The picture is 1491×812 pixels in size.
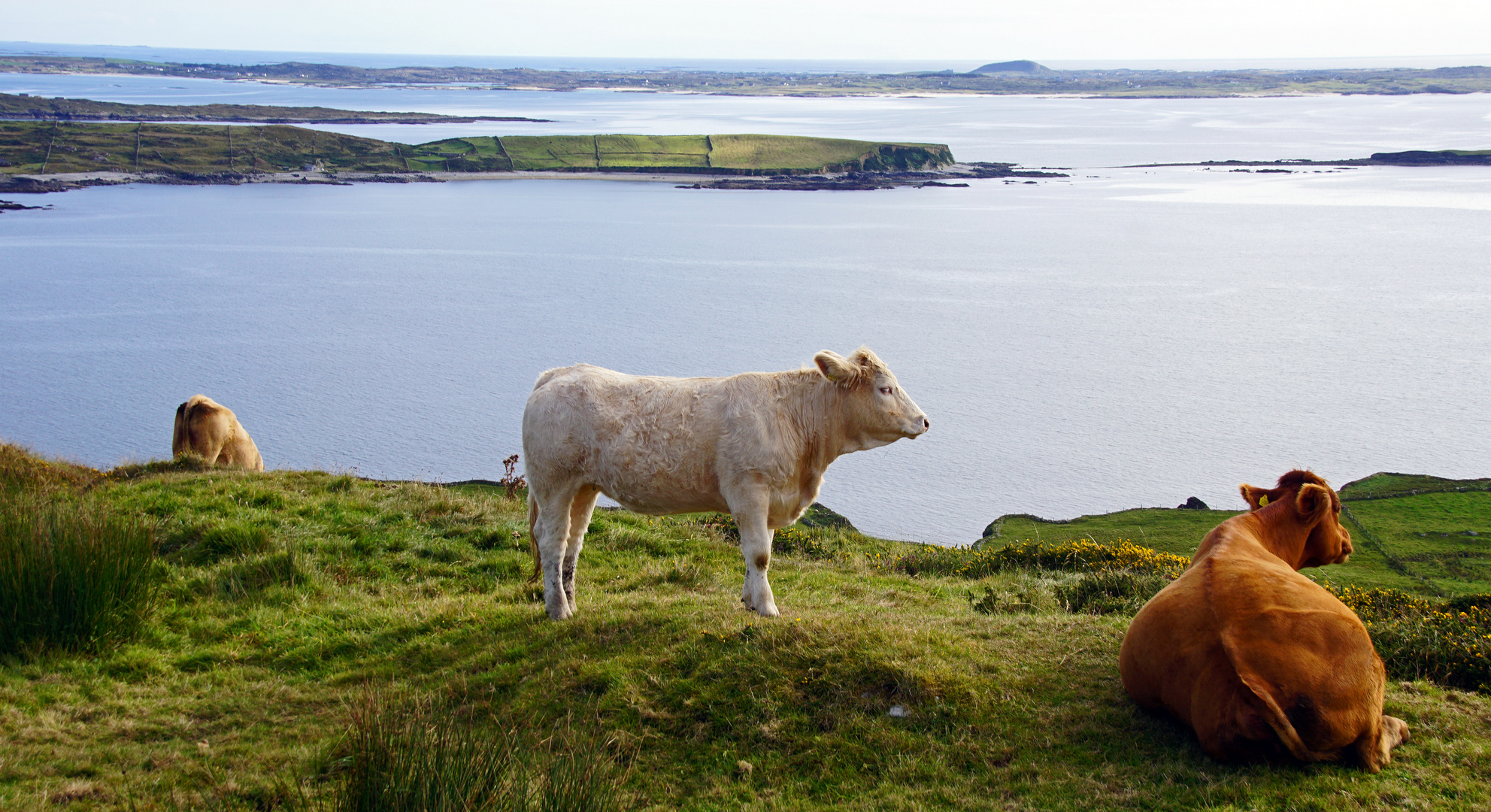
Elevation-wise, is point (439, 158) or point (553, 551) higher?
point (439, 158)

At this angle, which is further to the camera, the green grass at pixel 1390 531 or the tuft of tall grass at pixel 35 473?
the green grass at pixel 1390 531

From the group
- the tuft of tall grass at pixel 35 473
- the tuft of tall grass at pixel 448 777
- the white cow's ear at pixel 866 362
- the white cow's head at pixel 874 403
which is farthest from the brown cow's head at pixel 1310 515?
the tuft of tall grass at pixel 35 473

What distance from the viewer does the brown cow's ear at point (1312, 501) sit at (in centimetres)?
702

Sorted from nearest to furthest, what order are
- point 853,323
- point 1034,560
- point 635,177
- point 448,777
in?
point 448,777, point 1034,560, point 853,323, point 635,177

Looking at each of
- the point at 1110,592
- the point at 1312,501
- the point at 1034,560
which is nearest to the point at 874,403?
the point at 1312,501

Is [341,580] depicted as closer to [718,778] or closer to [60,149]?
[718,778]

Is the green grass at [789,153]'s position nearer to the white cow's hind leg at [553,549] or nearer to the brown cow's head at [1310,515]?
the white cow's hind leg at [553,549]

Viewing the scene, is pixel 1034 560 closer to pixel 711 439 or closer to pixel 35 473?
pixel 711 439

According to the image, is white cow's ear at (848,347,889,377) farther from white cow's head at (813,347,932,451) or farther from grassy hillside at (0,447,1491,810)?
grassy hillside at (0,447,1491,810)

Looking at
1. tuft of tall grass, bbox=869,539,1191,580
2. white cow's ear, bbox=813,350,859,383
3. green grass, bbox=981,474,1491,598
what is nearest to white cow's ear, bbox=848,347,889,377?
white cow's ear, bbox=813,350,859,383

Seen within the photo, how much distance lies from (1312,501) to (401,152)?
118757 millimetres

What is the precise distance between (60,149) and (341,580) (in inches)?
4335

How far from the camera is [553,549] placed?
8461mm

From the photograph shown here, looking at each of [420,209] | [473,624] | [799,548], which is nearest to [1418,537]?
[799,548]
